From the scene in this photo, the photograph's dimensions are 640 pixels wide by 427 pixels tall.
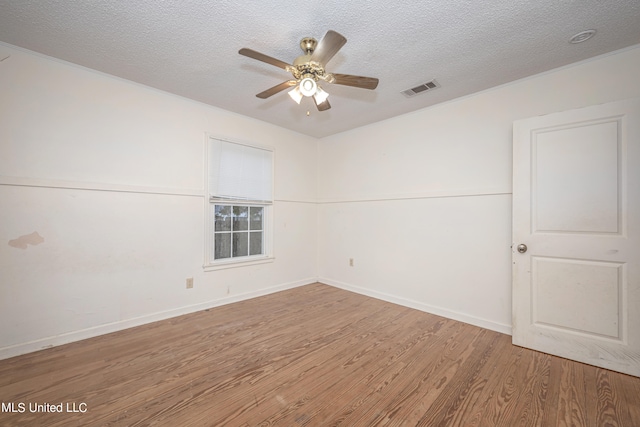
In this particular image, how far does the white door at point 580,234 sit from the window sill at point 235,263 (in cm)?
307

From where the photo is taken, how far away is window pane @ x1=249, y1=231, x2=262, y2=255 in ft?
12.6

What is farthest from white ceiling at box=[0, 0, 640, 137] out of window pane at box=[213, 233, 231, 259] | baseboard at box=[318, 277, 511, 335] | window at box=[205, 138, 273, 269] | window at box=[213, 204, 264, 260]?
baseboard at box=[318, 277, 511, 335]

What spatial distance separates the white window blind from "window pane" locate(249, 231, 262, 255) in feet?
1.72

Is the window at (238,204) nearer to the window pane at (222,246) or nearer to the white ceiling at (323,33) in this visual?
the window pane at (222,246)

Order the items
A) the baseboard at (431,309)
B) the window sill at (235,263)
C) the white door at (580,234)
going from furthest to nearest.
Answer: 1. the window sill at (235,263)
2. the baseboard at (431,309)
3. the white door at (580,234)

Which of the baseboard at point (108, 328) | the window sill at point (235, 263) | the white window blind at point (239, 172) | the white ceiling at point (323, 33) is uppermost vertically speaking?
the white ceiling at point (323, 33)

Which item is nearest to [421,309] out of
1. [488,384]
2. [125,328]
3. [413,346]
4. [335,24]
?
[413,346]

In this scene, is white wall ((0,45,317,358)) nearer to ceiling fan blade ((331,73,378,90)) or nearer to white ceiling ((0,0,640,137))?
white ceiling ((0,0,640,137))

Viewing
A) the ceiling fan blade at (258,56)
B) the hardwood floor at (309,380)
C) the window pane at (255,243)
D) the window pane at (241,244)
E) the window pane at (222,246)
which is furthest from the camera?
the window pane at (255,243)

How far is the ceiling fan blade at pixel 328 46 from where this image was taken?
1.56 m

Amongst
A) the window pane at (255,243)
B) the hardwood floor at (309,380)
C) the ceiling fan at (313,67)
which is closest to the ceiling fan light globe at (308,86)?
the ceiling fan at (313,67)

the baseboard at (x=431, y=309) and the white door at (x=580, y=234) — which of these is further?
the baseboard at (x=431, y=309)

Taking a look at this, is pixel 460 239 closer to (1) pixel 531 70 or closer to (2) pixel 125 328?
(1) pixel 531 70

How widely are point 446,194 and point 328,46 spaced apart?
2.24 metres
